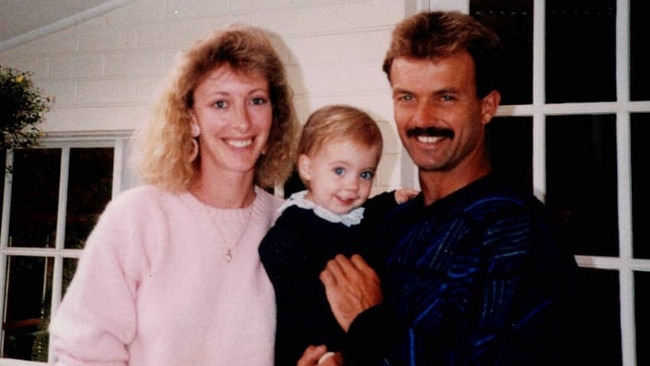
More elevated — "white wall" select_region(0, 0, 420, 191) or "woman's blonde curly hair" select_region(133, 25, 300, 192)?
"white wall" select_region(0, 0, 420, 191)

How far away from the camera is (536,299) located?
938 mm

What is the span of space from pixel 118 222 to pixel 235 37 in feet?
1.85

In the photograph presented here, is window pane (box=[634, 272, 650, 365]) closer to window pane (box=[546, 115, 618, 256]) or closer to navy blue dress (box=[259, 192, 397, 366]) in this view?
window pane (box=[546, 115, 618, 256])

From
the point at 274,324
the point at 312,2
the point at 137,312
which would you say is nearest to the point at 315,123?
the point at 274,324

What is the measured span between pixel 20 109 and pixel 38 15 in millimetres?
565

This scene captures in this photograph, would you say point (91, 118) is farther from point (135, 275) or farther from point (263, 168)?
point (135, 275)

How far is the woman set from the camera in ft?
4.11

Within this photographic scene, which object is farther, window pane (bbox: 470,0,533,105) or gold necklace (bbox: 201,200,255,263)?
window pane (bbox: 470,0,533,105)

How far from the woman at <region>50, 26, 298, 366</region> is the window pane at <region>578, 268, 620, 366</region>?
1249mm

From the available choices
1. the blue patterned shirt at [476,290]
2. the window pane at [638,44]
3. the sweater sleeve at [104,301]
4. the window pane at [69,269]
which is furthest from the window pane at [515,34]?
the window pane at [69,269]

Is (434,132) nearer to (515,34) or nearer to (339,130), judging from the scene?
(339,130)

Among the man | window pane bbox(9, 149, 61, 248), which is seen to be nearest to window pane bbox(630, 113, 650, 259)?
the man

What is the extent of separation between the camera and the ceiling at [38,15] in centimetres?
275

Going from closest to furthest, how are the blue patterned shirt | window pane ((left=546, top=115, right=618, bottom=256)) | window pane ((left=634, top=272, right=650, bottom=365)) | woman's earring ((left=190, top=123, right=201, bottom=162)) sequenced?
the blue patterned shirt
woman's earring ((left=190, top=123, right=201, bottom=162))
window pane ((left=634, top=272, right=650, bottom=365))
window pane ((left=546, top=115, right=618, bottom=256))
